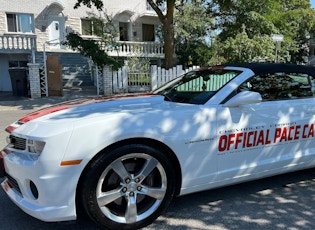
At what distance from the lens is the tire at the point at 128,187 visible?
265 centimetres

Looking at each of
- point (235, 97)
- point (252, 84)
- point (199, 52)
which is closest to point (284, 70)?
point (252, 84)

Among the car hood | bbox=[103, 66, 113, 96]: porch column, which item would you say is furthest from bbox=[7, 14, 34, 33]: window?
the car hood

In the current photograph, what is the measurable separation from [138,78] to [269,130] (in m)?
10.6

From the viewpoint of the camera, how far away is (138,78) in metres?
13.6

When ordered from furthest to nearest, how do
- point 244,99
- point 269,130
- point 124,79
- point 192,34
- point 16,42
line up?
point 192,34
point 16,42
point 124,79
point 269,130
point 244,99

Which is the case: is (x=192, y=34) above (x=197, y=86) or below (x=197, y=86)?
above

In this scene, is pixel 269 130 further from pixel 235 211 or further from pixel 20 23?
pixel 20 23

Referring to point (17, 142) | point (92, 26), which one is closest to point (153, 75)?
point (92, 26)

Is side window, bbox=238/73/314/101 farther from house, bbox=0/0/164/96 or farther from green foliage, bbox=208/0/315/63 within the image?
house, bbox=0/0/164/96

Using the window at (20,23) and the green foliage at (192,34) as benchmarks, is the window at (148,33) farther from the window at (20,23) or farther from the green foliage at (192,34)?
the window at (20,23)

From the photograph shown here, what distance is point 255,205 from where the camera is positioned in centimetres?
339

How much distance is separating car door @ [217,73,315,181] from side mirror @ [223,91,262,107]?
0.06 m

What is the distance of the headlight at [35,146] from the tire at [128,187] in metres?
0.42

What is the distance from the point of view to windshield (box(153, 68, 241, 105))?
11.1 ft
